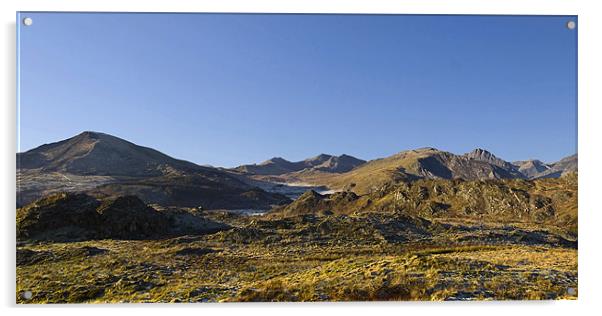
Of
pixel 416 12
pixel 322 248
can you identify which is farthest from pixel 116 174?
pixel 416 12

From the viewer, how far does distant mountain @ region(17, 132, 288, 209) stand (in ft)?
15.9

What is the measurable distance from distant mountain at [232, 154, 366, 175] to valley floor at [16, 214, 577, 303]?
2.75 feet

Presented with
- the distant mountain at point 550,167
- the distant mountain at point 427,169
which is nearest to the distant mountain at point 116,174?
the distant mountain at point 427,169

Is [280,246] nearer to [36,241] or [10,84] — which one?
[36,241]

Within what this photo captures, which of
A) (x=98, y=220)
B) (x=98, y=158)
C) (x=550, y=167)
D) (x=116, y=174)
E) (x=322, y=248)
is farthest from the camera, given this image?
(x=322, y=248)

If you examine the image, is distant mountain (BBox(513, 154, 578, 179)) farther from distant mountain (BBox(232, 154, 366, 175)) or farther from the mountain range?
distant mountain (BBox(232, 154, 366, 175))

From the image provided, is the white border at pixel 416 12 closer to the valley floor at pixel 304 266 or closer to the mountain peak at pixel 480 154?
the valley floor at pixel 304 266

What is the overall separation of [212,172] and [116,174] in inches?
57.9

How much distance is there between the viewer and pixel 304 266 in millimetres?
5129

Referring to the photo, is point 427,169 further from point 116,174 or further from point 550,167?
point 116,174

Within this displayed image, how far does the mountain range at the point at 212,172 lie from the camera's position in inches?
192

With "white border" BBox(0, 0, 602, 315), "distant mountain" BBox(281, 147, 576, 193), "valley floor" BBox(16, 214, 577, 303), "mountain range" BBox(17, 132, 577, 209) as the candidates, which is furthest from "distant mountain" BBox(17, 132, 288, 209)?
"distant mountain" BBox(281, 147, 576, 193)

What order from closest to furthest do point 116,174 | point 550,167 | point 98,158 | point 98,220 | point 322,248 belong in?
1. point 98,158
2. point 116,174
3. point 550,167
4. point 98,220
5. point 322,248

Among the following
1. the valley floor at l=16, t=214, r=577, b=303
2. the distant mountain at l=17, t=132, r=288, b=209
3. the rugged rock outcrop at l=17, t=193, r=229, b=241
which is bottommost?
the valley floor at l=16, t=214, r=577, b=303
